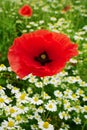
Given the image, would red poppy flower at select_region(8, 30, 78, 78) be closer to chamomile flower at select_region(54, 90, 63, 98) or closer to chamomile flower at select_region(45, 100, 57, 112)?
chamomile flower at select_region(45, 100, 57, 112)

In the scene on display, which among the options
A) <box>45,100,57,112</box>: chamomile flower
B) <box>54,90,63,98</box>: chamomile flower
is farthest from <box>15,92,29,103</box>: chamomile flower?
<box>54,90,63,98</box>: chamomile flower

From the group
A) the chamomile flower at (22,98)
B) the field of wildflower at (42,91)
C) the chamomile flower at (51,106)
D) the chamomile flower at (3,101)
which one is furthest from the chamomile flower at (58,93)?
the chamomile flower at (3,101)

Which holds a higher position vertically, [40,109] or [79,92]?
[79,92]

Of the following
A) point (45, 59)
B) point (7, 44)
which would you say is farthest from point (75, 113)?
point (7, 44)

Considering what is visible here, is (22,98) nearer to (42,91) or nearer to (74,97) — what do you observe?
(42,91)

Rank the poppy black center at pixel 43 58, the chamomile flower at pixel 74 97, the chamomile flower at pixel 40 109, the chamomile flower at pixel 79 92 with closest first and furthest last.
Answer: the poppy black center at pixel 43 58 → the chamomile flower at pixel 40 109 → the chamomile flower at pixel 74 97 → the chamomile flower at pixel 79 92

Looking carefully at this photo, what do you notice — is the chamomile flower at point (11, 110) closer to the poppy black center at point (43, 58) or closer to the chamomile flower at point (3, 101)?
the chamomile flower at point (3, 101)

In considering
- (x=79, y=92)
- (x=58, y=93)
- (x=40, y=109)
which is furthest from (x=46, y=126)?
(x=79, y=92)
